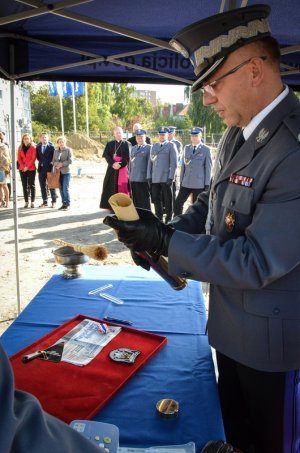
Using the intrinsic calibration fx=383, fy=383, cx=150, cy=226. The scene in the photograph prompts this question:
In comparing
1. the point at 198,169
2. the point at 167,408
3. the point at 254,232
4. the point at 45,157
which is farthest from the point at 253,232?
the point at 45,157

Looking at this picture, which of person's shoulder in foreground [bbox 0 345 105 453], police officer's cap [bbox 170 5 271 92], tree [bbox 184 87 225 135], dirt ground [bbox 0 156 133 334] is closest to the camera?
person's shoulder in foreground [bbox 0 345 105 453]

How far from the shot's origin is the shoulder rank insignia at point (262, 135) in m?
1.34

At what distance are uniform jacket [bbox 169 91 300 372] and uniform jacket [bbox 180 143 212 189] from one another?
5.89 metres

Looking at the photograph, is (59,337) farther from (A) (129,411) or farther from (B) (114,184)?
(B) (114,184)

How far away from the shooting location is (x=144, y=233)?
1.32 meters

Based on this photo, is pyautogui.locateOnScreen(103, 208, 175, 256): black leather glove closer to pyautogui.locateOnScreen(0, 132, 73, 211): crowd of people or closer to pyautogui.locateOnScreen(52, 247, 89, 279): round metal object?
pyautogui.locateOnScreen(52, 247, 89, 279): round metal object

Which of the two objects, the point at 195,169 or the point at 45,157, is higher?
the point at 45,157

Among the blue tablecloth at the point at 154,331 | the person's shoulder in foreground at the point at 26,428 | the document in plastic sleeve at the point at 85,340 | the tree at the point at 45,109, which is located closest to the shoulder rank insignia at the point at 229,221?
the blue tablecloth at the point at 154,331

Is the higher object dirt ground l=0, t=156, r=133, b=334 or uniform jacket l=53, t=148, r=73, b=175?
uniform jacket l=53, t=148, r=73, b=175

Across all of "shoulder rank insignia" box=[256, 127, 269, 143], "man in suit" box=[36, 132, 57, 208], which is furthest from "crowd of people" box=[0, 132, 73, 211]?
"shoulder rank insignia" box=[256, 127, 269, 143]

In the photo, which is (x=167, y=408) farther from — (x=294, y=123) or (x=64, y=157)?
(x=64, y=157)

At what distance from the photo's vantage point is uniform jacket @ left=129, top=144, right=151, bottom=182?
815 centimetres

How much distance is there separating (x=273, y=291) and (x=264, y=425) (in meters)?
0.52

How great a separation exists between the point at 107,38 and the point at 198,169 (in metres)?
4.69
